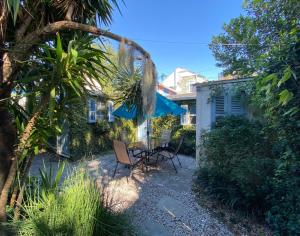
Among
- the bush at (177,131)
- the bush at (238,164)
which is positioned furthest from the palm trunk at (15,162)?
the bush at (177,131)

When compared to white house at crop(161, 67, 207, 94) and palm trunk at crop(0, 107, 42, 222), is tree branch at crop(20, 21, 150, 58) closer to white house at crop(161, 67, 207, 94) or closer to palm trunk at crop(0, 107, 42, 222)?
palm trunk at crop(0, 107, 42, 222)

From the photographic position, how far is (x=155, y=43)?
17.7m

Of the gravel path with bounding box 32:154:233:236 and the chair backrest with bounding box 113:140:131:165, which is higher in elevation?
the chair backrest with bounding box 113:140:131:165

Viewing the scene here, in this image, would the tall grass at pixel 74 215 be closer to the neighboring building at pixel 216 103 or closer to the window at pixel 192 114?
the neighboring building at pixel 216 103

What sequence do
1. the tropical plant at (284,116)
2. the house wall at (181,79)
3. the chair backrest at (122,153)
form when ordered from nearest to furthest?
1. the tropical plant at (284,116)
2. the chair backrest at (122,153)
3. the house wall at (181,79)

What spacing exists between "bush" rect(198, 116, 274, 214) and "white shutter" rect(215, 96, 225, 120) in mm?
529

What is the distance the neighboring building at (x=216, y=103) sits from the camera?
585 centimetres

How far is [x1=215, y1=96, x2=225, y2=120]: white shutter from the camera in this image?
6082mm

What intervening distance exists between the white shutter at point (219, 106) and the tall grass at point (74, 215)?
4214 mm

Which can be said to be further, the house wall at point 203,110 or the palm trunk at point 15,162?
the house wall at point 203,110

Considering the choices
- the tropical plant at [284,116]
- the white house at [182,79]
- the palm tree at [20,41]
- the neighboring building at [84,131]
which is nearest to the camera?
the palm tree at [20,41]

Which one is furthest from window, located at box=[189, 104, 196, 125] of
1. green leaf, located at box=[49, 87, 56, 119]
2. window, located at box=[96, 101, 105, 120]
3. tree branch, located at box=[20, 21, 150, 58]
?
green leaf, located at box=[49, 87, 56, 119]

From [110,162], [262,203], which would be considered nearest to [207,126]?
[262,203]

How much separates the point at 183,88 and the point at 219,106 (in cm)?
2408
